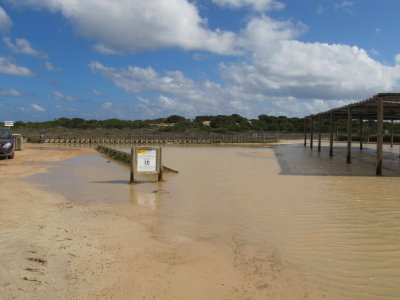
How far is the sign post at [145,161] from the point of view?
410 inches

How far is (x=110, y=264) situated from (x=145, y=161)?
6.61 metres

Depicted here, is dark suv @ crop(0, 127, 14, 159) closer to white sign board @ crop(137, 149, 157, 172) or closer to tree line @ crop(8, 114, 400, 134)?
white sign board @ crop(137, 149, 157, 172)

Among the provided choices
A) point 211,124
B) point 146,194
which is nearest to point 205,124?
point 211,124

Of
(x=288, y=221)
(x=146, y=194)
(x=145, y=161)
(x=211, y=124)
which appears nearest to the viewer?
(x=288, y=221)

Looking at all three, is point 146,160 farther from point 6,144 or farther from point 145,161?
point 6,144

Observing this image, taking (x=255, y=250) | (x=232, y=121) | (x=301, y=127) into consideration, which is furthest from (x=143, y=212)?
(x=232, y=121)

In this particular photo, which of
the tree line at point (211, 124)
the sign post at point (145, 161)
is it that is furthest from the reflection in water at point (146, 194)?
the tree line at point (211, 124)

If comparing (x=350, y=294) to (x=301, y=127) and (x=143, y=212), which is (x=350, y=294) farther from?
(x=301, y=127)

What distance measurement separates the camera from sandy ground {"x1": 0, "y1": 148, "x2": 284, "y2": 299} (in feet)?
11.4

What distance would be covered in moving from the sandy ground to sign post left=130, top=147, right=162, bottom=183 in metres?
4.20

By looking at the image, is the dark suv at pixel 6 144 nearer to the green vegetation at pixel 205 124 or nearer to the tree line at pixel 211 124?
the tree line at pixel 211 124

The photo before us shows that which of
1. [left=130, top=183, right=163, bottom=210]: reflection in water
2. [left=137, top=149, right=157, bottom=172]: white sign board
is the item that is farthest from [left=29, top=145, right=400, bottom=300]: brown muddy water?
[left=137, top=149, right=157, bottom=172]: white sign board

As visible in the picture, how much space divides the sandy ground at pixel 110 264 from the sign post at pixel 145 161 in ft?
13.8

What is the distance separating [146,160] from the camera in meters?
10.6
